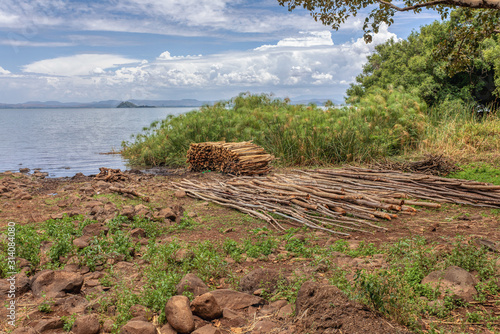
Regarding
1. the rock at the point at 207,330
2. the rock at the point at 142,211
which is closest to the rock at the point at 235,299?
the rock at the point at 207,330

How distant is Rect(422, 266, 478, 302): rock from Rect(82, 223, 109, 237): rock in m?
3.91

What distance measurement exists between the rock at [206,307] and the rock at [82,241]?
218cm

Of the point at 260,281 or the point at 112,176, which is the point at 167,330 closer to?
the point at 260,281

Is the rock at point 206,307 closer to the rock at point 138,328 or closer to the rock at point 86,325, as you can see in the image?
the rock at point 138,328

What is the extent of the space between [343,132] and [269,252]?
7122mm

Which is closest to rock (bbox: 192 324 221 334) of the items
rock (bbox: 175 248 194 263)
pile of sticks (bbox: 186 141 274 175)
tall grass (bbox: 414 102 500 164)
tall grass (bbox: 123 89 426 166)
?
rock (bbox: 175 248 194 263)

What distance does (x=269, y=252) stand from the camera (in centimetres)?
453

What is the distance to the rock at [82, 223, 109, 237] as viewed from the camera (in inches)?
200

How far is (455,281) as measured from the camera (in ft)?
10.7

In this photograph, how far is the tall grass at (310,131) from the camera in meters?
10.9

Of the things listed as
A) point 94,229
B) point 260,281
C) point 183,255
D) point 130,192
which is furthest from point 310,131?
point 260,281

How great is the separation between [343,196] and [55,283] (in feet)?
13.7

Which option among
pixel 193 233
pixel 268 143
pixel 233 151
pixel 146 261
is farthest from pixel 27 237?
pixel 268 143

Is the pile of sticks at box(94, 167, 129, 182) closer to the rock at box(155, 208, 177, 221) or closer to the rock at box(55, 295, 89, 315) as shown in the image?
the rock at box(155, 208, 177, 221)
